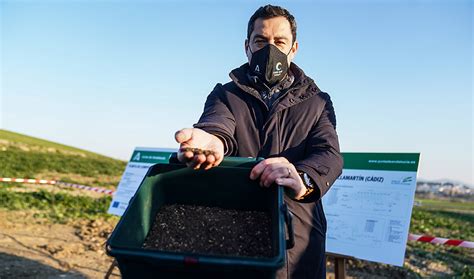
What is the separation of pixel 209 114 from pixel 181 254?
0.94m

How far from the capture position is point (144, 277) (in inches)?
56.5

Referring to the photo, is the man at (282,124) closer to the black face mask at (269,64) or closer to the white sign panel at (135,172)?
the black face mask at (269,64)

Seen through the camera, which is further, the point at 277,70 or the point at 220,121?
the point at 277,70

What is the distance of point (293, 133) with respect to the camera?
2.14 metres

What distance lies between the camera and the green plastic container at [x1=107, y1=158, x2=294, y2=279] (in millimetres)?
1340

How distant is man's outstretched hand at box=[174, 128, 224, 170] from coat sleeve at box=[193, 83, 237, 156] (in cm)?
5

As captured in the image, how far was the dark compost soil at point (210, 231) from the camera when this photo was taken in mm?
1683

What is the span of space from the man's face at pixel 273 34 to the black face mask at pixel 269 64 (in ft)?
0.13

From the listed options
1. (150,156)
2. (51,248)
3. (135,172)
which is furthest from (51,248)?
(150,156)

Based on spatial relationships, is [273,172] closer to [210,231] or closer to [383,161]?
[210,231]

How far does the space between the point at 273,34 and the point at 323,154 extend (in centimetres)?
65

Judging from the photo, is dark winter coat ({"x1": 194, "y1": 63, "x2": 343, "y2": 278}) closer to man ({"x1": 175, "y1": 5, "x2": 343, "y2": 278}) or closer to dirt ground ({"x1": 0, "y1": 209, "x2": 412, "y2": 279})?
man ({"x1": 175, "y1": 5, "x2": 343, "y2": 278})

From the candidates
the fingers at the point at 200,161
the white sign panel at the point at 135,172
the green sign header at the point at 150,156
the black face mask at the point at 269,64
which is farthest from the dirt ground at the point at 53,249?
the fingers at the point at 200,161

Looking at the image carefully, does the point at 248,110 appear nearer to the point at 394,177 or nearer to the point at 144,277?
the point at 144,277
